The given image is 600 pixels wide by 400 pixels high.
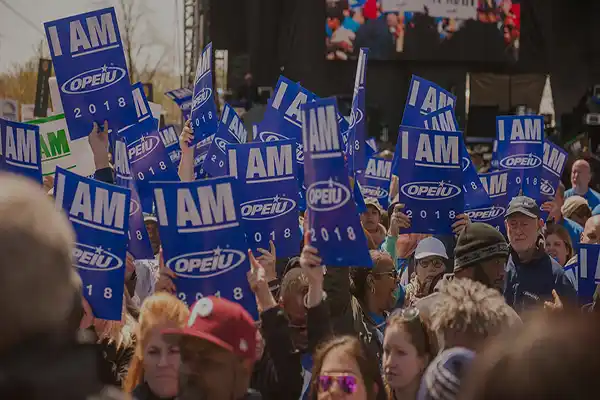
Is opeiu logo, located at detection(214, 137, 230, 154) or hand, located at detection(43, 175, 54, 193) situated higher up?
opeiu logo, located at detection(214, 137, 230, 154)

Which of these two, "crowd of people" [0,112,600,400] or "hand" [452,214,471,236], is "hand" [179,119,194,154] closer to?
"crowd of people" [0,112,600,400]

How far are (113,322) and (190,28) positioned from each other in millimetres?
22911

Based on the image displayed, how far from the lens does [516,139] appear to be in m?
9.16

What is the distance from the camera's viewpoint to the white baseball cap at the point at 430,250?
6430mm

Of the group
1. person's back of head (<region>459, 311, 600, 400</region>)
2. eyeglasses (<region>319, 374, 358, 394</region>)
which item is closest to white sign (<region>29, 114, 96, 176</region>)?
eyeglasses (<region>319, 374, 358, 394</region>)

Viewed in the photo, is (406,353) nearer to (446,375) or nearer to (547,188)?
(446,375)

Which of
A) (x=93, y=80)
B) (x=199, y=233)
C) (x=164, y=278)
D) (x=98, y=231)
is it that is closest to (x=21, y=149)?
(x=93, y=80)

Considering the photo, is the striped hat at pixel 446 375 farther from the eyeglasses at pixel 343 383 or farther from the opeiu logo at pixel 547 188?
the opeiu logo at pixel 547 188

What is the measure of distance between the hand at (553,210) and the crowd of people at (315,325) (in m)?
0.07

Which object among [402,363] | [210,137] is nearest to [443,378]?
[402,363]

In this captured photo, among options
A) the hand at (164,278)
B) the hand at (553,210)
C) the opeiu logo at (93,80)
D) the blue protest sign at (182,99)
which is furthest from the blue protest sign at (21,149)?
the blue protest sign at (182,99)

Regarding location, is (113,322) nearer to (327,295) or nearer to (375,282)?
(327,295)

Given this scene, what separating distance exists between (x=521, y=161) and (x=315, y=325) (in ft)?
16.4

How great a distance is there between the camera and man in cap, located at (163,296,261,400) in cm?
326
